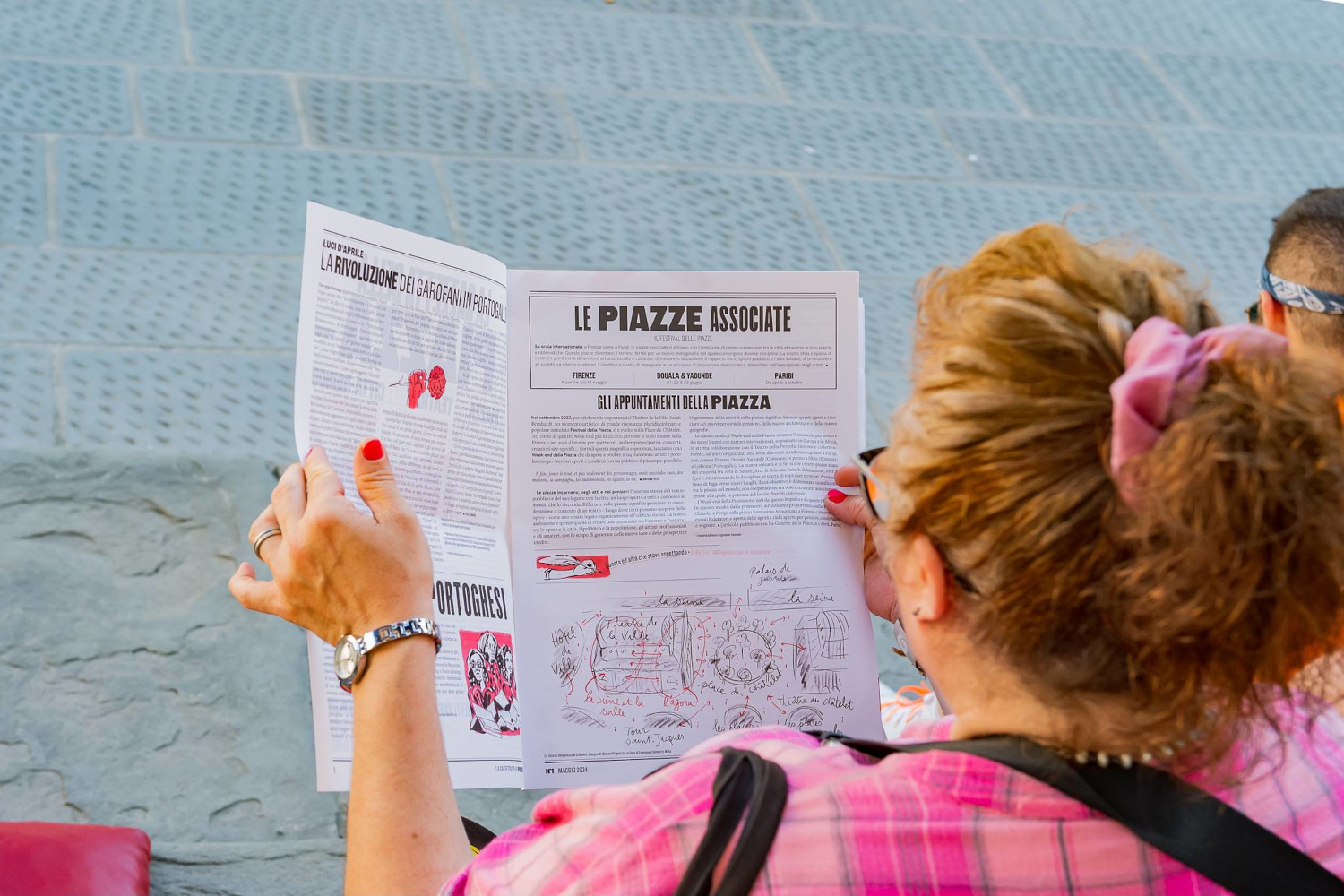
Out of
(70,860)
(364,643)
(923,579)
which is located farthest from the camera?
(70,860)

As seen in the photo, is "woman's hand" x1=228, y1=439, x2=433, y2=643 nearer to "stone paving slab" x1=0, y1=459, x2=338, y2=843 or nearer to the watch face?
the watch face

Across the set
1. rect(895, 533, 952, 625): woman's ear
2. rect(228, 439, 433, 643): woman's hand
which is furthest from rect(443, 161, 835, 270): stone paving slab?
rect(895, 533, 952, 625): woman's ear

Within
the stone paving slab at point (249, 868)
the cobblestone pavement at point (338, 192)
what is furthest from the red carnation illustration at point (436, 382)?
the cobblestone pavement at point (338, 192)

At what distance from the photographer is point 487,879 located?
Answer: 3.13 ft

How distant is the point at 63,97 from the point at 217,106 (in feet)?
1.21

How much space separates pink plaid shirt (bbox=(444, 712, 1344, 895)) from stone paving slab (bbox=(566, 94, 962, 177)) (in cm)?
282

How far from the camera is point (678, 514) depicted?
1359 millimetres

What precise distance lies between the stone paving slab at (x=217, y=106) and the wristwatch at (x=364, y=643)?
7.86ft

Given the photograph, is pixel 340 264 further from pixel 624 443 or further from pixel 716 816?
pixel 716 816

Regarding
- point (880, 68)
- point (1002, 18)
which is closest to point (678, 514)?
point (880, 68)

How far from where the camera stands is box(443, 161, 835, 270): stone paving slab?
3197 millimetres

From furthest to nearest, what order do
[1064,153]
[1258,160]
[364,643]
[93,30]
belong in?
1. [1258,160]
2. [1064,153]
3. [93,30]
4. [364,643]

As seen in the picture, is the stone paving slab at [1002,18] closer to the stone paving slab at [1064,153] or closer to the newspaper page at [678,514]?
the stone paving slab at [1064,153]

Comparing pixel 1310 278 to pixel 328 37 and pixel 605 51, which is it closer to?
pixel 605 51
